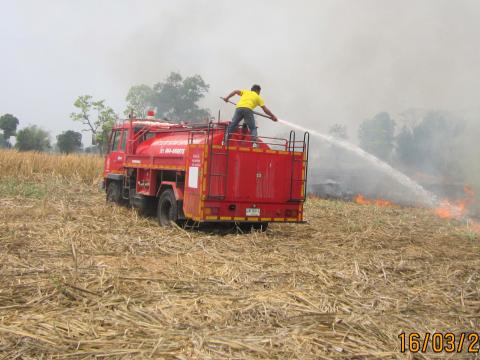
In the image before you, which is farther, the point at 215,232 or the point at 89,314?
the point at 215,232

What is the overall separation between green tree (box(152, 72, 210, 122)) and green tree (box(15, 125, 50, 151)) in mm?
15990

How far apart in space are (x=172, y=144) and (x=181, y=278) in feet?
17.4

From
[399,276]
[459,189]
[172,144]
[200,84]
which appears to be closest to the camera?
[399,276]

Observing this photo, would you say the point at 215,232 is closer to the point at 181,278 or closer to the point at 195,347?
the point at 181,278

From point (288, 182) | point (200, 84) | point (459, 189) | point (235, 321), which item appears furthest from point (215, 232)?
point (200, 84)

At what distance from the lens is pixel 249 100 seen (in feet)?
33.0

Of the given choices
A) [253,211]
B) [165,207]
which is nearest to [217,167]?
[253,211]

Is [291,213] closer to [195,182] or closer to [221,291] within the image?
[195,182]

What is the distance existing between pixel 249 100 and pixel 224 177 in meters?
1.91

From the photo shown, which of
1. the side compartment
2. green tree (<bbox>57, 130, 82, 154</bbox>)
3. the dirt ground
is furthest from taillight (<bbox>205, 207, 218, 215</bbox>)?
green tree (<bbox>57, 130, 82, 154</bbox>)

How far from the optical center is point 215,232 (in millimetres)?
10016
